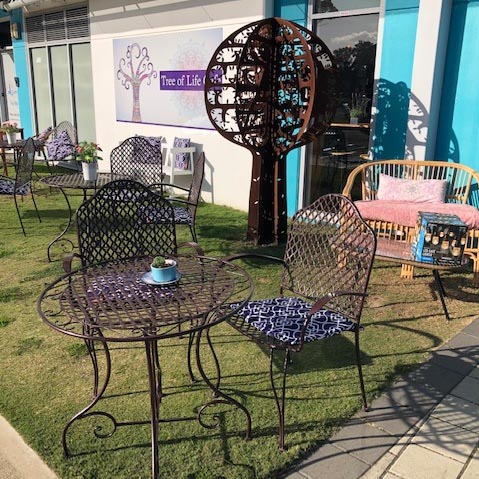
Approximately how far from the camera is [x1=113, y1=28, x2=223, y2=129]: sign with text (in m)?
6.76

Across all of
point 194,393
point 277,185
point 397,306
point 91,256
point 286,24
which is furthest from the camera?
point 277,185

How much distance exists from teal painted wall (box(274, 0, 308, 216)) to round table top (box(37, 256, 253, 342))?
355cm

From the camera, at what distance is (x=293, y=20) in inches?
221

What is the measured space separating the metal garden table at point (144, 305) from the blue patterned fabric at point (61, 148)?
6.70 metres

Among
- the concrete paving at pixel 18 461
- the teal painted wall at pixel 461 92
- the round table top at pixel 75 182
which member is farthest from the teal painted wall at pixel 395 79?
the concrete paving at pixel 18 461

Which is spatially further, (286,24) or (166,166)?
(166,166)

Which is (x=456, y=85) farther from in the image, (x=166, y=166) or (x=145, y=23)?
(x=145, y=23)

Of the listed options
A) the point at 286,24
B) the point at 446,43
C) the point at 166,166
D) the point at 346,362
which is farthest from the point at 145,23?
the point at 346,362

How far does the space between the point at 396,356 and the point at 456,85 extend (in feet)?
9.68

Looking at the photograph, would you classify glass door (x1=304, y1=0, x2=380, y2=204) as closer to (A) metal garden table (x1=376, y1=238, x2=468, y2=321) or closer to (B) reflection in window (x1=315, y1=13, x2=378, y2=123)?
(B) reflection in window (x1=315, y1=13, x2=378, y2=123)

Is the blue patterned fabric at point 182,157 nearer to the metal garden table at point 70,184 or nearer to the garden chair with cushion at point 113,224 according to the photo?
the metal garden table at point 70,184

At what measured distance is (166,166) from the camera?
740 centimetres

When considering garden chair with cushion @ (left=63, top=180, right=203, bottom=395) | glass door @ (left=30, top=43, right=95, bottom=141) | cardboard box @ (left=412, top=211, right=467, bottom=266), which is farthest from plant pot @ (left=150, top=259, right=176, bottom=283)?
glass door @ (left=30, top=43, right=95, bottom=141)

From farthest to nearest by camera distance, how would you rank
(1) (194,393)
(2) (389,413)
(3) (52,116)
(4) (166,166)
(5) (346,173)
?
1. (3) (52,116)
2. (4) (166,166)
3. (5) (346,173)
4. (1) (194,393)
5. (2) (389,413)
